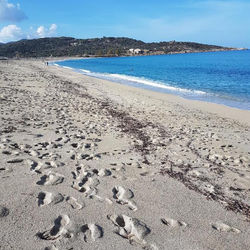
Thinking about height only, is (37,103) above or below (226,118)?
above

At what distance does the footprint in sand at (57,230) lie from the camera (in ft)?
8.89

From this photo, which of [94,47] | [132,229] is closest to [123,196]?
[132,229]

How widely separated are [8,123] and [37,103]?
3864 millimetres

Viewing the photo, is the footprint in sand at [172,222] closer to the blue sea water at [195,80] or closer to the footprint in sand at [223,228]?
the footprint in sand at [223,228]

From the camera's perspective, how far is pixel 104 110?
11.1 m

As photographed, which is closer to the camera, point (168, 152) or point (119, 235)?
point (119, 235)

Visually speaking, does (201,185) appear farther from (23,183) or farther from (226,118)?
(226,118)

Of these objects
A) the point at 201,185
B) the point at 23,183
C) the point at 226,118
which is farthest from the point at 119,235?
the point at 226,118

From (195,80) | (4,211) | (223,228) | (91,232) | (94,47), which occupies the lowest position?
(195,80)

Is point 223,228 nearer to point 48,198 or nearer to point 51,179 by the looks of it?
point 48,198

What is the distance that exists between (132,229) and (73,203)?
3.23 feet

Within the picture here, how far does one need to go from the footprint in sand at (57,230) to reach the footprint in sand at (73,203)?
0.25 metres

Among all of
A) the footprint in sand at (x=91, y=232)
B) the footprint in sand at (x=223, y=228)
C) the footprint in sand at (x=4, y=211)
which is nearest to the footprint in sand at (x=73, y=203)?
the footprint in sand at (x=91, y=232)

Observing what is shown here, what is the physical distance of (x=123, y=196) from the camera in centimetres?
380
